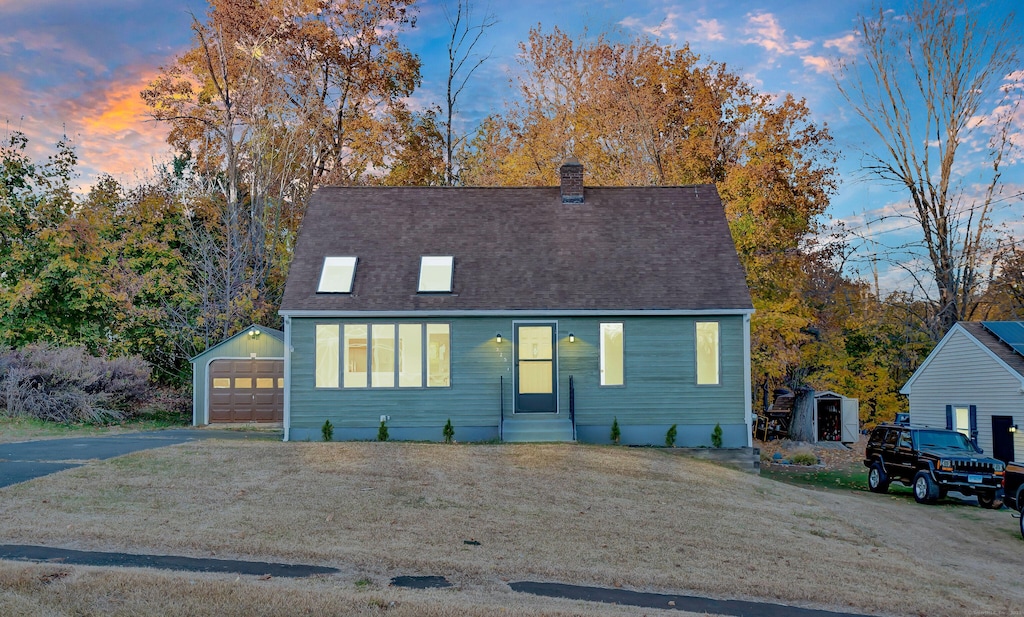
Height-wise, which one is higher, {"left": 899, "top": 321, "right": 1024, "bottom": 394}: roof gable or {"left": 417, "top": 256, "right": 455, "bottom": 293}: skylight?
{"left": 417, "top": 256, "right": 455, "bottom": 293}: skylight

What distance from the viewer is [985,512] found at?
16891mm

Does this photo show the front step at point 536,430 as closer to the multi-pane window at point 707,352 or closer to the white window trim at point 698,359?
the white window trim at point 698,359

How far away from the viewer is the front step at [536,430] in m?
18.9

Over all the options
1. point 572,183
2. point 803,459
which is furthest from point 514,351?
point 803,459

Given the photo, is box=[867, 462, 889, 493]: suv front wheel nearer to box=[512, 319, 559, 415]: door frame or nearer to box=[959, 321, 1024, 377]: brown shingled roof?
box=[959, 321, 1024, 377]: brown shingled roof

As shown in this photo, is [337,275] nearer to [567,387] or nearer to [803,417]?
[567,387]

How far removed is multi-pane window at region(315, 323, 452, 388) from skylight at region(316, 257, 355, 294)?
2.81 ft

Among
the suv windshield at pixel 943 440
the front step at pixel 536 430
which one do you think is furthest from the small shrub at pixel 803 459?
the front step at pixel 536 430

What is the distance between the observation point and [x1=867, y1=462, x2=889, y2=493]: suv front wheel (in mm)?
19688

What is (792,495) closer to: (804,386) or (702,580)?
(702,580)

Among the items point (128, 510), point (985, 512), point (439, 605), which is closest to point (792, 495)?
point (985, 512)

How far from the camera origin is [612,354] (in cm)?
1962

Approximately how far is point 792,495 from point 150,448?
12263mm

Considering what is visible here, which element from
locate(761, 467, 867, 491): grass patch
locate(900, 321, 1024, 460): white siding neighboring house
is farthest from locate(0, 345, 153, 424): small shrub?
locate(900, 321, 1024, 460): white siding neighboring house
